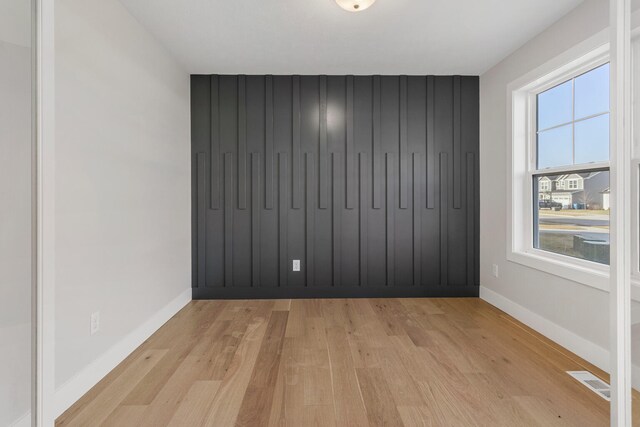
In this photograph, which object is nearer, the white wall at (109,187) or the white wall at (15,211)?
the white wall at (15,211)

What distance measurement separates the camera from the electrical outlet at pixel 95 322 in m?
2.00

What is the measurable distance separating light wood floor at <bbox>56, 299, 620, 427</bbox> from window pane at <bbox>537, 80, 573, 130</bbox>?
175 cm

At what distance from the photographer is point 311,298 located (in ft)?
12.2

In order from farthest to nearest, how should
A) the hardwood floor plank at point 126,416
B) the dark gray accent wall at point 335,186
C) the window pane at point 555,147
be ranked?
the dark gray accent wall at point 335,186 < the window pane at point 555,147 < the hardwood floor plank at point 126,416

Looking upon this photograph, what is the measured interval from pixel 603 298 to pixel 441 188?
184cm

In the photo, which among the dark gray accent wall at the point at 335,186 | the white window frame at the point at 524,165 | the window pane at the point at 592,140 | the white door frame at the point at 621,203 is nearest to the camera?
the white door frame at the point at 621,203

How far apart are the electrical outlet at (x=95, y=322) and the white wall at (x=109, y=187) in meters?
0.03

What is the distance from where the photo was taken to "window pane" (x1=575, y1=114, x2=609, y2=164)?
2305mm

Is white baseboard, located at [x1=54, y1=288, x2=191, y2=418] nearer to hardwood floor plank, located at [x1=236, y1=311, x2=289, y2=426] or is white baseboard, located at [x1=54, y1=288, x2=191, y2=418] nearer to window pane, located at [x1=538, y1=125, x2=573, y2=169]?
hardwood floor plank, located at [x1=236, y1=311, x2=289, y2=426]

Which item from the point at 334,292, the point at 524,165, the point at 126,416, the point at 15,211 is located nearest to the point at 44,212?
the point at 15,211

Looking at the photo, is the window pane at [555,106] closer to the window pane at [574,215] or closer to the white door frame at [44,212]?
the window pane at [574,215]

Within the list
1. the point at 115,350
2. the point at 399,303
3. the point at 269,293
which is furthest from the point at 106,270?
the point at 399,303

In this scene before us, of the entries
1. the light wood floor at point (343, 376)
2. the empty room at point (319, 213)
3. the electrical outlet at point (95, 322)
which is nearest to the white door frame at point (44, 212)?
the empty room at point (319, 213)

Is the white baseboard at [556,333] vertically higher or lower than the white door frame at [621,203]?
lower
